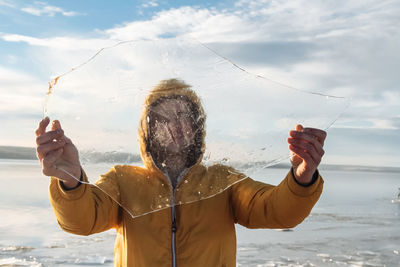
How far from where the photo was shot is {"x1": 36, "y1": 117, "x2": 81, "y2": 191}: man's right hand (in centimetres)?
163

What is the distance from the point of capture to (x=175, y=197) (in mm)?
1909

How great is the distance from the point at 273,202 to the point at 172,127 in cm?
59

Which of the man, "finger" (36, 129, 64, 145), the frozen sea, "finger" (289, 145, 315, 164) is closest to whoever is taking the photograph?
"finger" (36, 129, 64, 145)

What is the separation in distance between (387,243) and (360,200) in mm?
4199

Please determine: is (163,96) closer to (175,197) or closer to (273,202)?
(175,197)

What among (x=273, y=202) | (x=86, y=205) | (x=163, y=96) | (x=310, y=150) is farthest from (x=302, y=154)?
(x=86, y=205)

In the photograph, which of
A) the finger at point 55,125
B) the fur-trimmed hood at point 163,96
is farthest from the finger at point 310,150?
the finger at point 55,125

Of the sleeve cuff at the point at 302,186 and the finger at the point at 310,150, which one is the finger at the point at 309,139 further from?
the sleeve cuff at the point at 302,186

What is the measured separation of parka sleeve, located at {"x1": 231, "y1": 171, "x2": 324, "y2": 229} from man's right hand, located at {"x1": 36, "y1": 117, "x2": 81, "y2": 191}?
794 millimetres

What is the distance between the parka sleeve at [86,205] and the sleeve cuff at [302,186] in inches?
32.2

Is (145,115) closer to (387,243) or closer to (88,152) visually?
(88,152)

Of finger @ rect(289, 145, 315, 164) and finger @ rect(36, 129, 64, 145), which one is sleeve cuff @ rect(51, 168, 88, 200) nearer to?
finger @ rect(36, 129, 64, 145)

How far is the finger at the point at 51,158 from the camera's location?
64.0 inches

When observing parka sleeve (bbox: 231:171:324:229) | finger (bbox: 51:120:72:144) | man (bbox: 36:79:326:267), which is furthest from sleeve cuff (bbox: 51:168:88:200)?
parka sleeve (bbox: 231:171:324:229)
